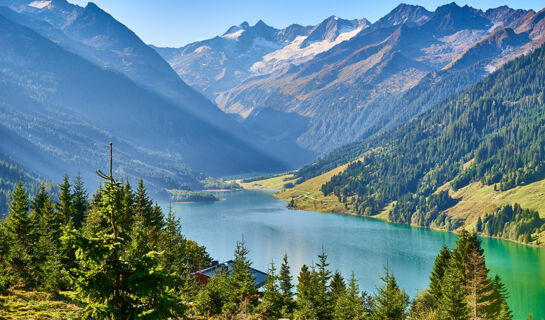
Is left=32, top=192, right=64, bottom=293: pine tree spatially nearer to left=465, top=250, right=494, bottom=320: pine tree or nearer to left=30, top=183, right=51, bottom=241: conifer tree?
left=30, top=183, right=51, bottom=241: conifer tree

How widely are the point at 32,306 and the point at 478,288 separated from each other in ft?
190

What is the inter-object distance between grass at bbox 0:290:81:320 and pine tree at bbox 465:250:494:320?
51330 mm

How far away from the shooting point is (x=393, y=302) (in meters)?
47.2

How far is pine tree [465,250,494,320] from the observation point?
57.1m

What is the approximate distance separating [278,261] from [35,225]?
87721 mm

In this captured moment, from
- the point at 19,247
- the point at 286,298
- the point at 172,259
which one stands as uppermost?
the point at 19,247

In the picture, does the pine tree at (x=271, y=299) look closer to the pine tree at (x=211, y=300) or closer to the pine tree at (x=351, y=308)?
the pine tree at (x=211, y=300)

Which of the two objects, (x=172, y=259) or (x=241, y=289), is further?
(x=172, y=259)

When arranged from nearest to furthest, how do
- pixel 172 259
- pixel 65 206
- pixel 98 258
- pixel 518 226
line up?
pixel 98 258
pixel 172 259
pixel 65 206
pixel 518 226

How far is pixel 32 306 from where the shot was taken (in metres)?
46.2

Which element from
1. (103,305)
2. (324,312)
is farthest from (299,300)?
(103,305)

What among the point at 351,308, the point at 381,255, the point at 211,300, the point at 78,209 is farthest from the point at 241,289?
the point at 381,255

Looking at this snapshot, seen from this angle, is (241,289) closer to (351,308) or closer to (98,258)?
(351,308)

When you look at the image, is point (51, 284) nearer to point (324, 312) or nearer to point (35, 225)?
point (35, 225)
